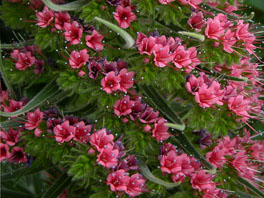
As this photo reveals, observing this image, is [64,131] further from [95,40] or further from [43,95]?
[95,40]

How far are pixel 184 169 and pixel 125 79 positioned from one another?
421 millimetres

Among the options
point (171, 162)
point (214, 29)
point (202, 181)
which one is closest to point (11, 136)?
point (171, 162)

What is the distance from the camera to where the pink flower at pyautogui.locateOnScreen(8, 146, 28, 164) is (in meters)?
1.38

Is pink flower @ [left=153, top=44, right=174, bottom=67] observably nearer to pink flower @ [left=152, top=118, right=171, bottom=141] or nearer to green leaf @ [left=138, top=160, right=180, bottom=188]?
pink flower @ [left=152, top=118, right=171, bottom=141]

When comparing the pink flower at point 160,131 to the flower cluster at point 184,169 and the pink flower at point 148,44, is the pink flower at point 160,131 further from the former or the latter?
the pink flower at point 148,44

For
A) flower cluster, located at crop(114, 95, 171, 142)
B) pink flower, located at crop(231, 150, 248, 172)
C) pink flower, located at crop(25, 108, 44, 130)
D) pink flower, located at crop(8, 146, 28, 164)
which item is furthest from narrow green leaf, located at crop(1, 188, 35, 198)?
pink flower, located at crop(231, 150, 248, 172)

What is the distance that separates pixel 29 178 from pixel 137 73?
1.10 metres

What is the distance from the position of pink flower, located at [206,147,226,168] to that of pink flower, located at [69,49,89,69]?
65cm

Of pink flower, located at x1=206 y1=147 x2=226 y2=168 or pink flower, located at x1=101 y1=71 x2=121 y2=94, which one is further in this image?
pink flower, located at x1=206 y1=147 x2=226 y2=168

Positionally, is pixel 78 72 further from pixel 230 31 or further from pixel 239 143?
pixel 239 143

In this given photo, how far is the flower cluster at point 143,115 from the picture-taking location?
1.25 meters

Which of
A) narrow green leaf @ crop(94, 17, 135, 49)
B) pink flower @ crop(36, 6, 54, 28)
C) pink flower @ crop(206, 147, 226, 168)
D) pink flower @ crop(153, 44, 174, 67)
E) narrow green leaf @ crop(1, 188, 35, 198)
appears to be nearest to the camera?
narrow green leaf @ crop(94, 17, 135, 49)

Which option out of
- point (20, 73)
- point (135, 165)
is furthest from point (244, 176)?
point (20, 73)

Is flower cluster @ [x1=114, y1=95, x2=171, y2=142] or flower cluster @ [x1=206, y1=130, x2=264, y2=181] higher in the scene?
flower cluster @ [x1=114, y1=95, x2=171, y2=142]
